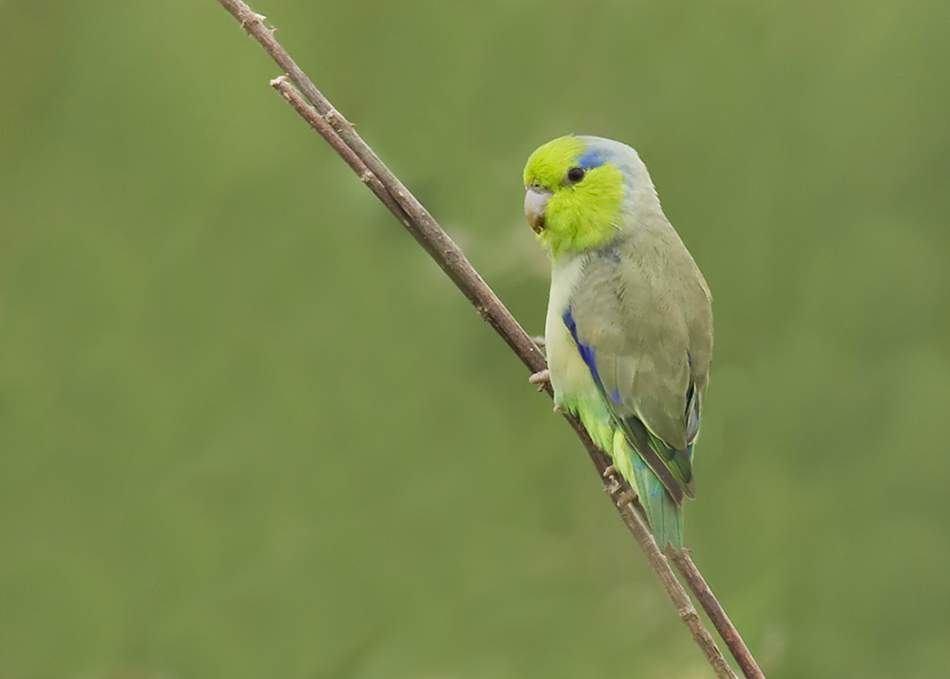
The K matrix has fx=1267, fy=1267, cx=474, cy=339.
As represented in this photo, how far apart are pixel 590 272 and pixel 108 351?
1178mm

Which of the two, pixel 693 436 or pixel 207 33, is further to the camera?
pixel 207 33

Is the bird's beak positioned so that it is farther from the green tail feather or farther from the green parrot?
the green tail feather

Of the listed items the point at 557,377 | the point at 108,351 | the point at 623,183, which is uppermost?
the point at 108,351

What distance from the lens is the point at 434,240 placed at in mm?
1103

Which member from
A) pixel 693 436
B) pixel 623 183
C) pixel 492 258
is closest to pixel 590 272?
pixel 623 183

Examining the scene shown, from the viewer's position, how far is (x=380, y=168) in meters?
1.10

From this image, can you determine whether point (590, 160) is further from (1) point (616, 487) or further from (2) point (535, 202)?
(1) point (616, 487)

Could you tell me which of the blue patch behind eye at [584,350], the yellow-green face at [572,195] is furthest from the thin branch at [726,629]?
the yellow-green face at [572,195]

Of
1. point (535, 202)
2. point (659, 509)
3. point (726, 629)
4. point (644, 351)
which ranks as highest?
point (535, 202)

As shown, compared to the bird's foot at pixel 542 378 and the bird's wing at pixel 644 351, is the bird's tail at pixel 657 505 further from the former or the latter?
the bird's foot at pixel 542 378

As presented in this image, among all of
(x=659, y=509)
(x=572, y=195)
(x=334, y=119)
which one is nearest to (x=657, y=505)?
(x=659, y=509)

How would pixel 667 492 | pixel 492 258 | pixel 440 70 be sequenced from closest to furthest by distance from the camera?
pixel 667 492 → pixel 492 258 → pixel 440 70

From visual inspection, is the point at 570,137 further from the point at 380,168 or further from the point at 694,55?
the point at 694,55

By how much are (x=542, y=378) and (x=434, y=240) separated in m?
0.29
